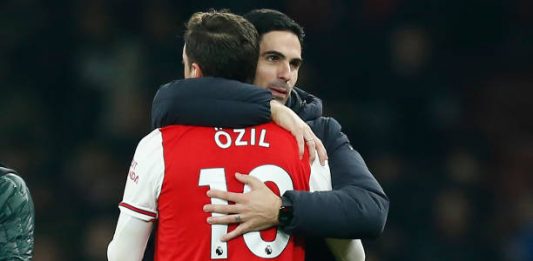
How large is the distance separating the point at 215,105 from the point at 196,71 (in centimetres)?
13

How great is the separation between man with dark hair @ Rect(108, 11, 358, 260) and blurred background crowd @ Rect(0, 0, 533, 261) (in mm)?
4689

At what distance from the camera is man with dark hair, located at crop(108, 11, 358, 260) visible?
3.49 metres

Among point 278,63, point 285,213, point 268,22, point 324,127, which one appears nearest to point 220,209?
point 285,213

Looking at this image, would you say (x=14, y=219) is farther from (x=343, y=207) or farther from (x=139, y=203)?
(x=343, y=207)

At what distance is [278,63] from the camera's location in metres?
4.13

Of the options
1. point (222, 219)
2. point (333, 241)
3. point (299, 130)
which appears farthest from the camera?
point (333, 241)

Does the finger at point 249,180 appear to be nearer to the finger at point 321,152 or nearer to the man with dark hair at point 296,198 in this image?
the man with dark hair at point 296,198

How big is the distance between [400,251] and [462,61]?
6.41 ft

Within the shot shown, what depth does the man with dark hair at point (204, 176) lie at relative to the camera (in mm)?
3492

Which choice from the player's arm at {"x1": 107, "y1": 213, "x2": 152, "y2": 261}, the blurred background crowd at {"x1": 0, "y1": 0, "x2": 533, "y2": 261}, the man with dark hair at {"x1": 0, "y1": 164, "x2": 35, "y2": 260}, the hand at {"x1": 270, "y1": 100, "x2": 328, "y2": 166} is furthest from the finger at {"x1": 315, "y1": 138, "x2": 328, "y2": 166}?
the blurred background crowd at {"x1": 0, "y1": 0, "x2": 533, "y2": 261}

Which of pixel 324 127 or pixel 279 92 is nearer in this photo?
pixel 324 127

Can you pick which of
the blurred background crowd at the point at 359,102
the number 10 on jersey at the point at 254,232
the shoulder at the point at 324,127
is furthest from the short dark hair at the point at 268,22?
the blurred background crowd at the point at 359,102

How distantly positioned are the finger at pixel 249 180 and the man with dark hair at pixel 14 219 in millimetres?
700

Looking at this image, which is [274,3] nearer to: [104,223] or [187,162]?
[104,223]
